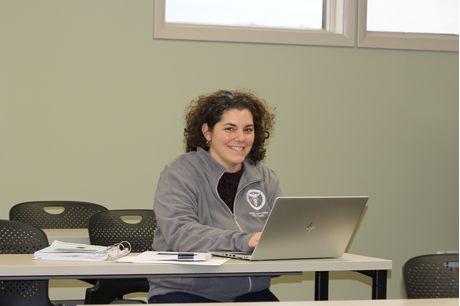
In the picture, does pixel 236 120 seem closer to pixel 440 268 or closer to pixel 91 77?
pixel 440 268

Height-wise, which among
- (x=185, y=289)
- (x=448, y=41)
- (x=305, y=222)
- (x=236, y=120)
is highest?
(x=448, y=41)

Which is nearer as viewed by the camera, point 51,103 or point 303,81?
point 51,103

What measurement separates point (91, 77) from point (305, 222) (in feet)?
9.30

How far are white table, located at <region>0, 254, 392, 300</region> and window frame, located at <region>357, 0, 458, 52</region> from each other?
9.87 feet

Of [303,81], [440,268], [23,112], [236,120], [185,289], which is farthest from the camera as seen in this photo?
[303,81]

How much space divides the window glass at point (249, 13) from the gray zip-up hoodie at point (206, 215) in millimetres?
2198

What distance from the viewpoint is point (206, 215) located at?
3406 millimetres

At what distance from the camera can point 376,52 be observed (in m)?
5.87

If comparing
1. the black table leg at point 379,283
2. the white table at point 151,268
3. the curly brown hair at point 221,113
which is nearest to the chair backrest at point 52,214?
the curly brown hair at point 221,113

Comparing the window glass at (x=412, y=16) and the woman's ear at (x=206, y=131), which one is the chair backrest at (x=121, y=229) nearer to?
the woman's ear at (x=206, y=131)

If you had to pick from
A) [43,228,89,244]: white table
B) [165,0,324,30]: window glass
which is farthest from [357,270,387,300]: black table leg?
[165,0,324,30]: window glass

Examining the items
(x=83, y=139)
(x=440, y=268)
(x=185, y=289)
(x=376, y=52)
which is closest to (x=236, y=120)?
(x=185, y=289)

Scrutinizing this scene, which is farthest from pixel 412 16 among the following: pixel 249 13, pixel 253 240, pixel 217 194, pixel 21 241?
pixel 21 241

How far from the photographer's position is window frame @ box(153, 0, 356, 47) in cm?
552
